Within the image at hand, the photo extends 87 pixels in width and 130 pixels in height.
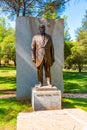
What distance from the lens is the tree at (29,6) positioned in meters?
15.8

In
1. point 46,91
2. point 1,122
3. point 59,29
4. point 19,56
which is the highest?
point 59,29

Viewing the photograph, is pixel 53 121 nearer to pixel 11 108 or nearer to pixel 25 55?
pixel 11 108

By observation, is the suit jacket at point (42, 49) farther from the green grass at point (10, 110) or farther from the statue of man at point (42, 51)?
the green grass at point (10, 110)

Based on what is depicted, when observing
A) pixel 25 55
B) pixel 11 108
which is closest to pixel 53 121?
pixel 11 108

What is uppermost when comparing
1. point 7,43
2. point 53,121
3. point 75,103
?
point 7,43

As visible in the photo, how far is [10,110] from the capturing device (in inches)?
313

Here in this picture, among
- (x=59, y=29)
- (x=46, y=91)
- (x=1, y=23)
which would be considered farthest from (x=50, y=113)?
(x=1, y=23)

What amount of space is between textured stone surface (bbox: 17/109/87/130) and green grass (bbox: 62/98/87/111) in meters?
1.34

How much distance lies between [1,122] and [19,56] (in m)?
3.51

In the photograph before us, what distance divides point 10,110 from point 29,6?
10.6m

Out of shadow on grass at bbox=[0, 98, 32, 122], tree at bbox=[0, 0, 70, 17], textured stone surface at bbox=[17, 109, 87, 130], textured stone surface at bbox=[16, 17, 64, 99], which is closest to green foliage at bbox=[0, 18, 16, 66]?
tree at bbox=[0, 0, 70, 17]

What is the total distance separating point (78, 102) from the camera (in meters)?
9.30

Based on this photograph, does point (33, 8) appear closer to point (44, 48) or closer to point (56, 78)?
point (56, 78)

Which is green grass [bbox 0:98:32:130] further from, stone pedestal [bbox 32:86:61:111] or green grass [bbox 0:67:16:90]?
green grass [bbox 0:67:16:90]
